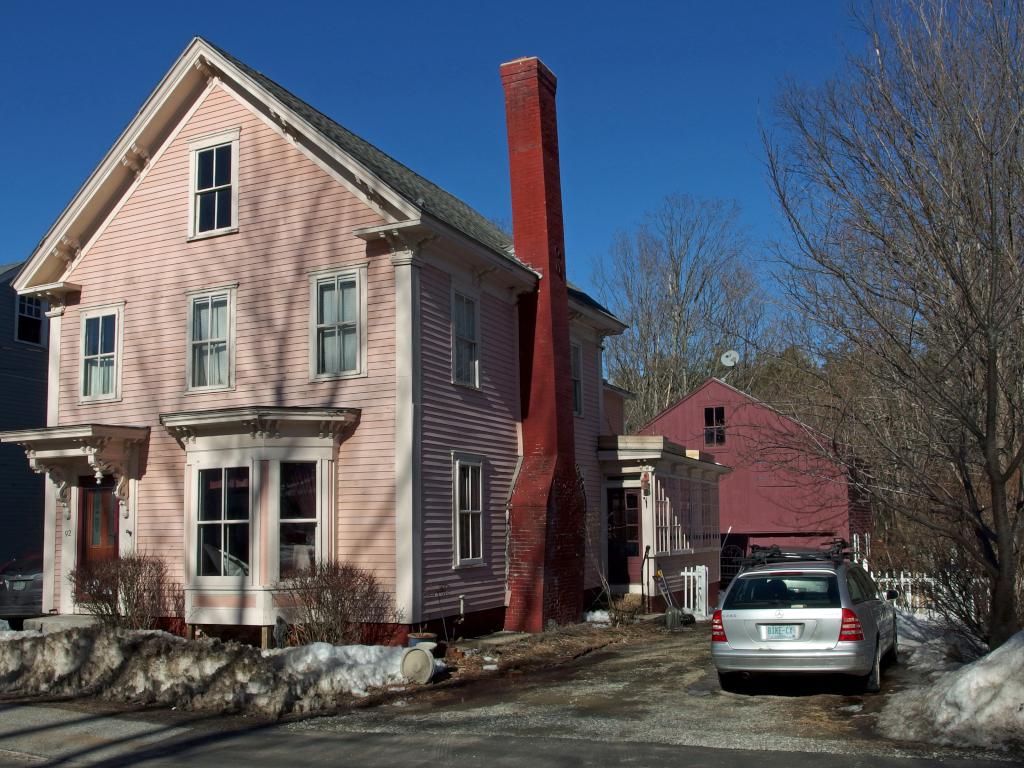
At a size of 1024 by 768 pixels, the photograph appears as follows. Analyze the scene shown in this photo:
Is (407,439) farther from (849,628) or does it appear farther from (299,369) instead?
(849,628)

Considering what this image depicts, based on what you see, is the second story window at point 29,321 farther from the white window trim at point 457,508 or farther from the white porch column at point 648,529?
the white porch column at point 648,529

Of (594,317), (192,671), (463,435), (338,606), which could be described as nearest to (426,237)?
(463,435)

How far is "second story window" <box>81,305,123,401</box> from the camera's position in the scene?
734 inches

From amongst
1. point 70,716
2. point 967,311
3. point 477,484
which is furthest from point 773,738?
point 477,484

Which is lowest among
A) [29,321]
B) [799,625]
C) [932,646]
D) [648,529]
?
[932,646]

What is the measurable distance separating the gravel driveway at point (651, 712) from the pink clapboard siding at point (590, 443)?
671 cm

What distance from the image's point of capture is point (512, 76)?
19516 mm

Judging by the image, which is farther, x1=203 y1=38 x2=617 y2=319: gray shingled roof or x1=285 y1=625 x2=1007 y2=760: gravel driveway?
x1=203 y1=38 x2=617 y2=319: gray shingled roof

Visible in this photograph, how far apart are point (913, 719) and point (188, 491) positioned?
11159 mm

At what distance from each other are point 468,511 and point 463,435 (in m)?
1.23

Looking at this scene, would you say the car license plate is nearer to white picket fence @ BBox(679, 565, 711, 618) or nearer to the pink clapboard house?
the pink clapboard house

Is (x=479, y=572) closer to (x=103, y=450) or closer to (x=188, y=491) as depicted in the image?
(x=188, y=491)

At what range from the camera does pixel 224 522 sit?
1597 centimetres

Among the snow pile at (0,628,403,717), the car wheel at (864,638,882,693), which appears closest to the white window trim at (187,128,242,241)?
the snow pile at (0,628,403,717)
